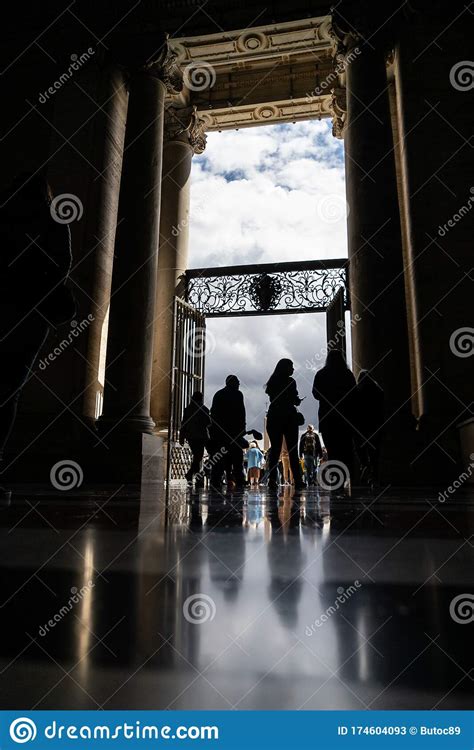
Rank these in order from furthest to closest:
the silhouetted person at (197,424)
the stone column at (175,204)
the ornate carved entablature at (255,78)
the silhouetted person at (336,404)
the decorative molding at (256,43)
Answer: the stone column at (175,204)
the ornate carved entablature at (255,78)
the decorative molding at (256,43)
the silhouetted person at (197,424)
the silhouetted person at (336,404)

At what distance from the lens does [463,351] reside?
7.60m

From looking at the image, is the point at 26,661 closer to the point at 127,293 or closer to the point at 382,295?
the point at 382,295

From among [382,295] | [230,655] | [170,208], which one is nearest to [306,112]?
[170,208]

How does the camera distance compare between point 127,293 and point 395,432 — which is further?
Answer: point 127,293

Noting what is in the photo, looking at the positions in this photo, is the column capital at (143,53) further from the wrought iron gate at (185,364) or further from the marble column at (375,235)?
the wrought iron gate at (185,364)

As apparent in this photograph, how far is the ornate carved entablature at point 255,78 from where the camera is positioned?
10.6 metres

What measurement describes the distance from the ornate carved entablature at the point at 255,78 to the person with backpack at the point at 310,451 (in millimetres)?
8183

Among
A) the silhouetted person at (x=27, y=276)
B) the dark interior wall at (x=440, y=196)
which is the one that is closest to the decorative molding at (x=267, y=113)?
the dark interior wall at (x=440, y=196)

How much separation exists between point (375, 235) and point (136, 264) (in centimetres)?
423

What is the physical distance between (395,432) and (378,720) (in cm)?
705

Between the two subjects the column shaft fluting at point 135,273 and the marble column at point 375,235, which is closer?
the marble column at point 375,235

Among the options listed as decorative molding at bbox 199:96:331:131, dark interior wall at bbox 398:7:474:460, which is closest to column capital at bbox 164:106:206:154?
decorative molding at bbox 199:96:331:131

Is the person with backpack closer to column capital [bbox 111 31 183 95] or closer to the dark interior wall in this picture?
the dark interior wall

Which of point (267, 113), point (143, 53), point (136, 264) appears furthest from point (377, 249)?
point (267, 113)
